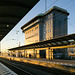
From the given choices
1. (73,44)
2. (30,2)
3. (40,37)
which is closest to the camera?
(30,2)

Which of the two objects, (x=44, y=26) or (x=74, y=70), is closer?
(x=74, y=70)

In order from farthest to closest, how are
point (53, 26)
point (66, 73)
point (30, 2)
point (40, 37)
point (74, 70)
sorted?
point (40, 37) → point (53, 26) → point (66, 73) → point (74, 70) → point (30, 2)

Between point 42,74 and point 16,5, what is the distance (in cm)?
782

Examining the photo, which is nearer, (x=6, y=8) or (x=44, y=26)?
(x=6, y=8)

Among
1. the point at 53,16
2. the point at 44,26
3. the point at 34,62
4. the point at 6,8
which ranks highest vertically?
the point at 53,16

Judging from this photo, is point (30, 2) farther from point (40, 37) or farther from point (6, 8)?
point (40, 37)

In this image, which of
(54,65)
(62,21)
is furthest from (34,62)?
(62,21)

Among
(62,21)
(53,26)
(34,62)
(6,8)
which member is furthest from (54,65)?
(62,21)

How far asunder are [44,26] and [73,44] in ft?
A: 116

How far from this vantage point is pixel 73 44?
18688mm

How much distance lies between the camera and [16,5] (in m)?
4.77

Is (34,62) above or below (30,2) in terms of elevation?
below

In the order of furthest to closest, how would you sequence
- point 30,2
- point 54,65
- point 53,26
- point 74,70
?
point 53,26 → point 54,65 → point 74,70 → point 30,2

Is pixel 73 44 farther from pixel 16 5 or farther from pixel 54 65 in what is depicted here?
pixel 16 5
